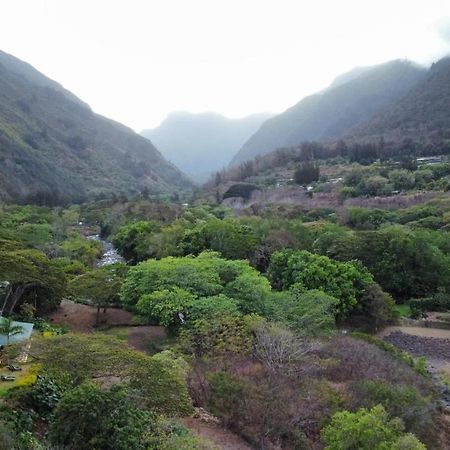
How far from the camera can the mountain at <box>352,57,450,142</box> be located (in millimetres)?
118000

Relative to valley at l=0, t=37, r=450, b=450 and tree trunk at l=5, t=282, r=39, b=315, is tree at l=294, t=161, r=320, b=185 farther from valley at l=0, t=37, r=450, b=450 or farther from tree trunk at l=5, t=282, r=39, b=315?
tree trunk at l=5, t=282, r=39, b=315

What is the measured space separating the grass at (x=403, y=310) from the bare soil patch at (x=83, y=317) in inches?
698

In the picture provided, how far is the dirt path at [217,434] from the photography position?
660 inches

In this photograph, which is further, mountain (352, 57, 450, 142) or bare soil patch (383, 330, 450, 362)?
mountain (352, 57, 450, 142)

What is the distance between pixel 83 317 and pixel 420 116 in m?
117

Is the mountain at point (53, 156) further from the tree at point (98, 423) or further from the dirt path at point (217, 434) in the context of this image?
the tree at point (98, 423)

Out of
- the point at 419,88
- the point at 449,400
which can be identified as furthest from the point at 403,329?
the point at 419,88

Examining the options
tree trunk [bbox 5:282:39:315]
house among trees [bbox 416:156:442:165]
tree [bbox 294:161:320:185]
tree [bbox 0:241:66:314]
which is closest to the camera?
tree [bbox 0:241:66:314]

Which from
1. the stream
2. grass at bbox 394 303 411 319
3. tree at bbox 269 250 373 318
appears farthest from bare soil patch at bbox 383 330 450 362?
the stream

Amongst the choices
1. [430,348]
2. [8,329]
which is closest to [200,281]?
[8,329]

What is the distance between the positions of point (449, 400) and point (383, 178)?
2373 inches

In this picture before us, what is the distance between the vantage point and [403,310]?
35.2 metres

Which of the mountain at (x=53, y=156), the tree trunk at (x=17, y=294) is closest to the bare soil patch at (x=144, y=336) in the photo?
the tree trunk at (x=17, y=294)

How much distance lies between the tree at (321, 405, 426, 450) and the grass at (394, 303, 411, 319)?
19.4 meters
